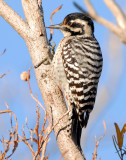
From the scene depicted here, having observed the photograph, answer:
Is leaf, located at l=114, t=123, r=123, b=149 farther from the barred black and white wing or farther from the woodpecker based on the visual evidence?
the barred black and white wing

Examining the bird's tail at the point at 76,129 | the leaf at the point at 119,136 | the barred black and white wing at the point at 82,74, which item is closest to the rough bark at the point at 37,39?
the bird's tail at the point at 76,129

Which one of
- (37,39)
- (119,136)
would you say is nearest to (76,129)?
(37,39)

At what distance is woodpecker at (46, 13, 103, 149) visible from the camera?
4004 millimetres

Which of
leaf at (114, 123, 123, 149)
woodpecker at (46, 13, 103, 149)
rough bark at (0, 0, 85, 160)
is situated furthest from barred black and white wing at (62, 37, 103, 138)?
leaf at (114, 123, 123, 149)

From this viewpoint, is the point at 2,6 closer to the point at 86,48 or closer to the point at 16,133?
the point at 86,48

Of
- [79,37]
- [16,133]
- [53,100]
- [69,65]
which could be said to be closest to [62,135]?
[53,100]

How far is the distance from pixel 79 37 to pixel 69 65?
0.64m

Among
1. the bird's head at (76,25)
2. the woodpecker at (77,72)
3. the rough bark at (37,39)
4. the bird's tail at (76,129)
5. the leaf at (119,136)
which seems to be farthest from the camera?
the bird's head at (76,25)

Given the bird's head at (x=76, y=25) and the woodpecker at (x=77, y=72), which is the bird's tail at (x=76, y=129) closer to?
the woodpecker at (x=77, y=72)

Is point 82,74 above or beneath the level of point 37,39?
beneath

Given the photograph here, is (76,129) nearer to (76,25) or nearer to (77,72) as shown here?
(77,72)

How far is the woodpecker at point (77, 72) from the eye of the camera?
4004mm

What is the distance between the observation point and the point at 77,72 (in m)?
4.08

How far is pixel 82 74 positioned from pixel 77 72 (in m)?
0.07
